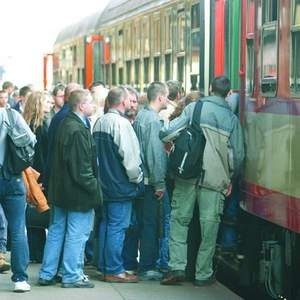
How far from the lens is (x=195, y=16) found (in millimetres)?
13734

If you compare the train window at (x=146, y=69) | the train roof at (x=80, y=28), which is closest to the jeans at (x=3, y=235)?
the train window at (x=146, y=69)

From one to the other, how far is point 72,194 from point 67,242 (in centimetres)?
51

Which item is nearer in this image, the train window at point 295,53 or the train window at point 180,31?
the train window at point 295,53

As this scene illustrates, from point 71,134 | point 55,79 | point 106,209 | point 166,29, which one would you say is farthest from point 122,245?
point 55,79

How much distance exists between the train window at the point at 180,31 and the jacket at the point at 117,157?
439cm

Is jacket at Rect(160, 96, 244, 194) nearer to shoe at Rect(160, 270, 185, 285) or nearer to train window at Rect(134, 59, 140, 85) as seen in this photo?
shoe at Rect(160, 270, 185, 285)

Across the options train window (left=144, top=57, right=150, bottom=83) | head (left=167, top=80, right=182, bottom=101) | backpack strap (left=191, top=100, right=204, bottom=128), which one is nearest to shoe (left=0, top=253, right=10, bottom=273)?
head (left=167, top=80, right=182, bottom=101)

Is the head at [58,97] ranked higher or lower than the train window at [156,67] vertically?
lower

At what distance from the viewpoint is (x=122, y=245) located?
1077 cm

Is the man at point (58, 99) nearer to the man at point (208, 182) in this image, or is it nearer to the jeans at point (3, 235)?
the jeans at point (3, 235)

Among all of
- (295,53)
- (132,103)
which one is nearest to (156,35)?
(132,103)

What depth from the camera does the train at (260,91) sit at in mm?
8336

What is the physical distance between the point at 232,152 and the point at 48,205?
172cm

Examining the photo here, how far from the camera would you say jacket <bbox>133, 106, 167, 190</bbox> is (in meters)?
10.6
